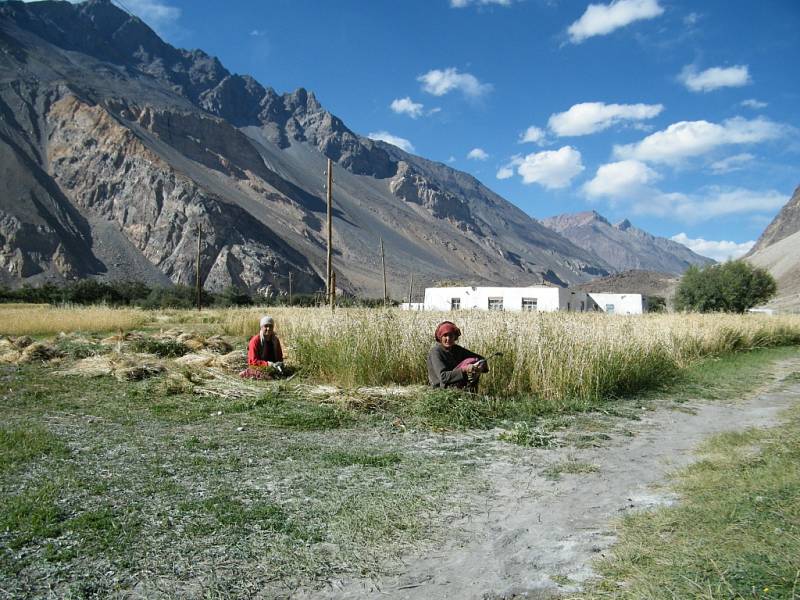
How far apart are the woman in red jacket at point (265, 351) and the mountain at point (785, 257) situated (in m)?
69.4

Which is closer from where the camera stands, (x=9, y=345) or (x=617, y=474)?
(x=617, y=474)

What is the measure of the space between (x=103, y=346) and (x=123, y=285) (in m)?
46.9

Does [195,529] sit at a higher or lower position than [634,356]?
lower

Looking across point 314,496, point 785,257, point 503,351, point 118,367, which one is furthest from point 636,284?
point 314,496

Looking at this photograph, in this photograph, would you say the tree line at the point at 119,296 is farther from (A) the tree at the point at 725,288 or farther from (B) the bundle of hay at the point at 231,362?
(B) the bundle of hay at the point at 231,362

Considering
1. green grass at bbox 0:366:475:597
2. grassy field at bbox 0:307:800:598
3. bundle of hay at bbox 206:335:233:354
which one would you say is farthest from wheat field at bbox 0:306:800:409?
bundle of hay at bbox 206:335:233:354

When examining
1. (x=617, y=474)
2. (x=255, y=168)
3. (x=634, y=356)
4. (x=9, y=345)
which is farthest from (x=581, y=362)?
(x=255, y=168)

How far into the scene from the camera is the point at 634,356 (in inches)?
359

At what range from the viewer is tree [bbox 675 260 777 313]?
5056 cm

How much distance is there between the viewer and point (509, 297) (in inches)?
1842

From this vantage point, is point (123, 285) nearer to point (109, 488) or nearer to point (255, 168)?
point (109, 488)

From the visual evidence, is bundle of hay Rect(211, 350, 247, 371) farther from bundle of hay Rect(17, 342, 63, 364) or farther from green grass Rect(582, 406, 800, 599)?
green grass Rect(582, 406, 800, 599)

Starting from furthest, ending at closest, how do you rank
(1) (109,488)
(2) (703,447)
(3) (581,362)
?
(3) (581,362), (2) (703,447), (1) (109,488)

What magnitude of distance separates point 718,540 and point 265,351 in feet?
25.3
